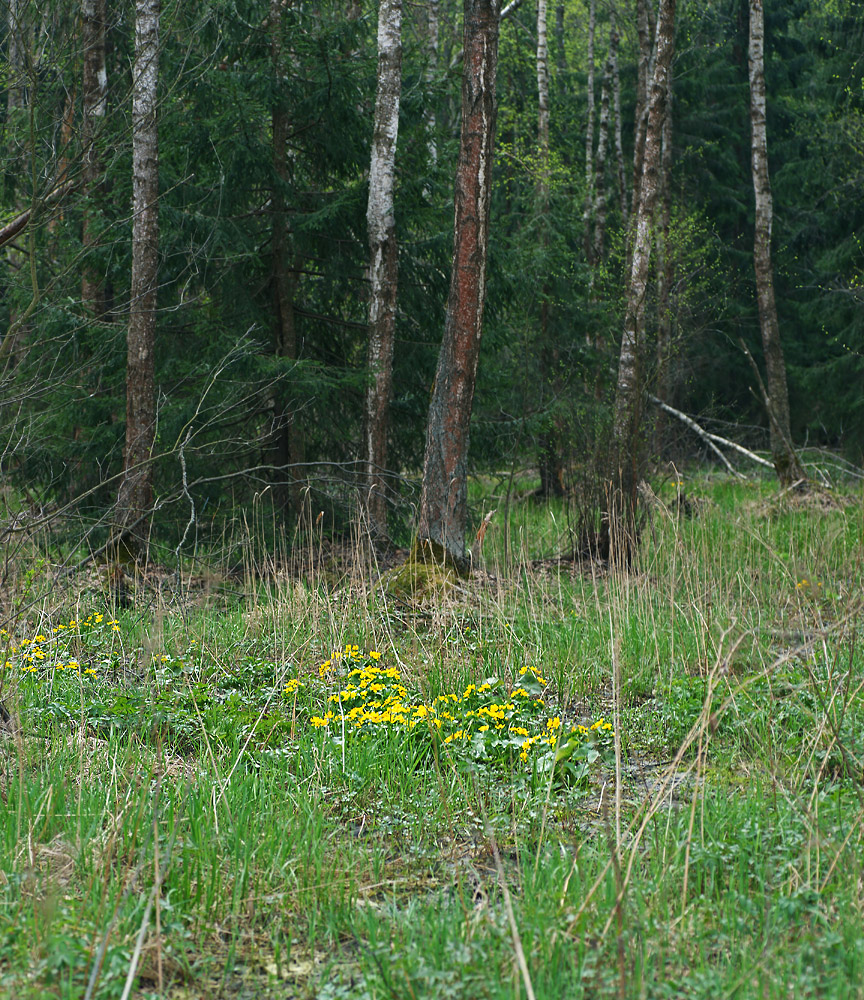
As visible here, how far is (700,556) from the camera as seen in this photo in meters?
7.05

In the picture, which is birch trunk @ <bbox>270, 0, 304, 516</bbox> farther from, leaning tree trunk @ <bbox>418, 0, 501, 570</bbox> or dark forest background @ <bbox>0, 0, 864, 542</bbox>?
leaning tree trunk @ <bbox>418, 0, 501, 570</bbox>

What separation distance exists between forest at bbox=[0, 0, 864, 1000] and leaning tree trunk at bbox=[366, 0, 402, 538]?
42mm

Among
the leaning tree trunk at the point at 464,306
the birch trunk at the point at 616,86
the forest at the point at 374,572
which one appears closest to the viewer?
the forest at the point at 374,572

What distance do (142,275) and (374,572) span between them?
3.32 m

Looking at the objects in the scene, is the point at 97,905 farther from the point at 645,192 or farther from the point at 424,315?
the point at 645,192

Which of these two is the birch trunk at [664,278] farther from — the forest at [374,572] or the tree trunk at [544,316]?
the tree trunk at [544,316]

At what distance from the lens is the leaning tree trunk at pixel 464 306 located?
729 cm

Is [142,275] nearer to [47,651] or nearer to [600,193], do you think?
[47,651]

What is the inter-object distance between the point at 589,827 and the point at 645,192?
8079 millimetres

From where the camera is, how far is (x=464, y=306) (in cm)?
741

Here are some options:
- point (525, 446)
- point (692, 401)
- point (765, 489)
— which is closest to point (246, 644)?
point (525, 446)

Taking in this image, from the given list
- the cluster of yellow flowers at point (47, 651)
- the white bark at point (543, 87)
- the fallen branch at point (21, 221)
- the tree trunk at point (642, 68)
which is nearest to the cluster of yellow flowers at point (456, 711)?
the cluster of yellow flowers at point (47, 651)

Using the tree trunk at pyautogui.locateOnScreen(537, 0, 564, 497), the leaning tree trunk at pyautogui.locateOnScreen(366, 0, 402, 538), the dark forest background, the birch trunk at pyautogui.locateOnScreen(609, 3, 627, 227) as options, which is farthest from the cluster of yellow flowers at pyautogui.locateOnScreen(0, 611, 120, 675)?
the birch trunk at pyautogui.locateOnScreen(609, 3, 627, 227)

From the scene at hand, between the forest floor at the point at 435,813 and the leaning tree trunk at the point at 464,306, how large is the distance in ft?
5.26
